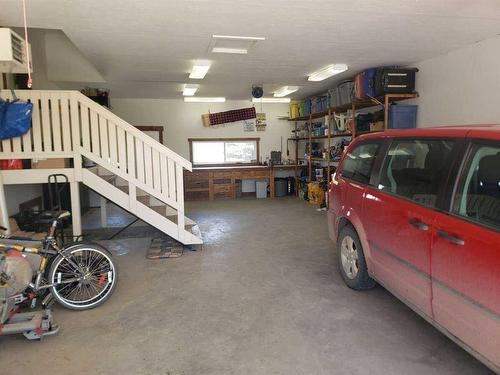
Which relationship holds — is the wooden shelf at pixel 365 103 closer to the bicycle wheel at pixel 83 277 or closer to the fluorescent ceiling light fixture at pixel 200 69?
the fluorescent ceiling light fixture at pixel 200 69

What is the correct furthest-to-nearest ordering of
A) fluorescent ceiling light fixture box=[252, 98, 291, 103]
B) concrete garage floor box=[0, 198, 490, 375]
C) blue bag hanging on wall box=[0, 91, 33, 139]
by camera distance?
fluorescent ceiling light fixture box=[252, 98, 291, 103], blue bag hanging on wall box=[0, 91, 33, 139], concrete garage floor box=[0, 198, 490, 375]

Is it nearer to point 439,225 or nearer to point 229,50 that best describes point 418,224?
point 439,225

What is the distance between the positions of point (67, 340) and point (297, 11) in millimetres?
3337

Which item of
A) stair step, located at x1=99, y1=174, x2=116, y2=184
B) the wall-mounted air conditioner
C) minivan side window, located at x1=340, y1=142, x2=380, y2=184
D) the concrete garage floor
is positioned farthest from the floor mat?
the wall-mounted air conditioner

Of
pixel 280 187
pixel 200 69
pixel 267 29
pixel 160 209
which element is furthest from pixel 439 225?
pixel 280 187

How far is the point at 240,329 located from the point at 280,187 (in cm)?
685

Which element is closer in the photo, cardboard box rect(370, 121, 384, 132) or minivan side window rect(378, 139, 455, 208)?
minivan side window rect(378, 139, 455, 208)

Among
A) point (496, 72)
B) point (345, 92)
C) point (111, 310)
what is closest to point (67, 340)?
point (111, 310)

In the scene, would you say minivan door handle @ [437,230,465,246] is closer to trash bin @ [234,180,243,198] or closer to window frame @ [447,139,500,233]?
window frame @ [447,139,500,233]

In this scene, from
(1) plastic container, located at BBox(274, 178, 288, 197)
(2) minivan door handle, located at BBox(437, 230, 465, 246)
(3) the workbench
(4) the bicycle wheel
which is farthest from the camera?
(1) plastic container, located at BBox(274, 178, 288, 197)

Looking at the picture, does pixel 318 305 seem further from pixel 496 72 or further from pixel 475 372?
pixel 496 72

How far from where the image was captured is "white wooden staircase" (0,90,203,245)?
4066mm

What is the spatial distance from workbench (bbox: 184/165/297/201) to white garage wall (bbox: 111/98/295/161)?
859 millimetres

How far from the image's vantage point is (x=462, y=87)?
176 inches
